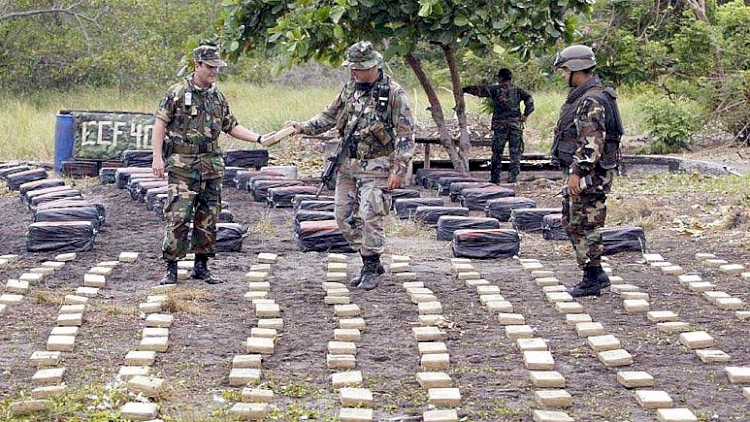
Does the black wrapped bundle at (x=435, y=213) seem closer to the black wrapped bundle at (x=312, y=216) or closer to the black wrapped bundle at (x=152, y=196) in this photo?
the black wrapped bundle at (x=312, y=216)

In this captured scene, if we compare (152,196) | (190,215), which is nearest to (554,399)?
(190,215)

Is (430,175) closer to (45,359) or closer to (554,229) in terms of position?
(554,229)

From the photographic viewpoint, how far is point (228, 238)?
28.9 feet

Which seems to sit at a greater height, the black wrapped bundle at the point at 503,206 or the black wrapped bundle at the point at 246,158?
the black wrapped bundle at the point at 503,206

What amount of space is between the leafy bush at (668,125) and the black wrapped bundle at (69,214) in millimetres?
9422

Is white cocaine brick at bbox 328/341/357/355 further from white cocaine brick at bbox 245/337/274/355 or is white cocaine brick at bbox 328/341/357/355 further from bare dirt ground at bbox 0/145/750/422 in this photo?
white cocaine brick at bbox 245/337/274/355

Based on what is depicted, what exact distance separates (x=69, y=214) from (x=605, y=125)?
4.67 metres

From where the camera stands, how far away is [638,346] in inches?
231

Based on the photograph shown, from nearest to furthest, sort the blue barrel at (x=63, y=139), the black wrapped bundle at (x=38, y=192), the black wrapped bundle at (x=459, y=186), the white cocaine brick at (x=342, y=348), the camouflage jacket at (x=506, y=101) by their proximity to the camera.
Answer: the white cocaine brick at (x=342, y=348) → the black wrapped bundle at (x=38, y=192) → the black wrapped bundle at (x=459, y=186) → the camouflage jacket at (x=506, y=101) → the blue barrel at (x=63, y=139)

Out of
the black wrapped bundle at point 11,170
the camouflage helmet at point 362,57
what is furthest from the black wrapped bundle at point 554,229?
the black wrapped bundle at point 11,170

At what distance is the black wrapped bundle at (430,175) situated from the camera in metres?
12.9

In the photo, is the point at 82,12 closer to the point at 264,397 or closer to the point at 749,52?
the point at 749,52

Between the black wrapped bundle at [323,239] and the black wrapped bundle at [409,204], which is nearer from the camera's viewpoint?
the black wrapped bundle at [323,239]

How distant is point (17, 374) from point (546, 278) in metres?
3.76
